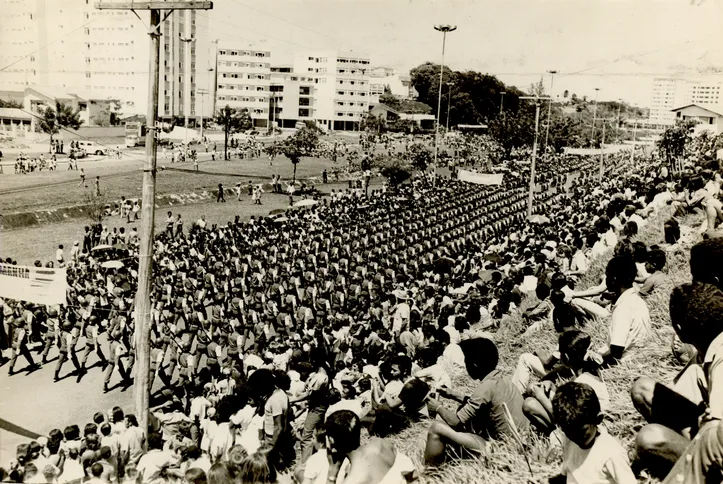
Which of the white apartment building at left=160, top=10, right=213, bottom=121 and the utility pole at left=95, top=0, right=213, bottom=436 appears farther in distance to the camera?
the white apartment building at left=160, top=10, right=213, bottom=121

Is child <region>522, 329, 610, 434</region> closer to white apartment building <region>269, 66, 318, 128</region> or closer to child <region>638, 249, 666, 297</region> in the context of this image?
child <region>638, 249, 666, 297</region>

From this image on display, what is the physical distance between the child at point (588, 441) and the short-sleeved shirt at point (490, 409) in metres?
1.06

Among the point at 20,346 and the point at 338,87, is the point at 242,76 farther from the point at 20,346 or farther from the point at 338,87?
the point at 20,346

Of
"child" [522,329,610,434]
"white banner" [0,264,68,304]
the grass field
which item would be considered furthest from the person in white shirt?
the grass field

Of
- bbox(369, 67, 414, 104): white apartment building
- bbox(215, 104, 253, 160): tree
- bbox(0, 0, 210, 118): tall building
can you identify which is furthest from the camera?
bbox(369, 67, 414, 104): white apartment building

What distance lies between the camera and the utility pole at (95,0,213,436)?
8.58 m

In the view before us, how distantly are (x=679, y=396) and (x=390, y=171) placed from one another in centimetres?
3580

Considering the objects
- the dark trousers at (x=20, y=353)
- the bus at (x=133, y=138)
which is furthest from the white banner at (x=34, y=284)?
the bus at (x=133, y=138)

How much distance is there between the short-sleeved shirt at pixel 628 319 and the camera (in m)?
5.07

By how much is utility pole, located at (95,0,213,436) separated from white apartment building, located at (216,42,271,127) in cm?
7269

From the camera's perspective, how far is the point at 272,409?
6.07m

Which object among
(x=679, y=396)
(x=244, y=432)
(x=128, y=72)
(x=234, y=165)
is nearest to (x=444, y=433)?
(x=679, y=396)

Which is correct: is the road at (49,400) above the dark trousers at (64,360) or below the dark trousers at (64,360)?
below

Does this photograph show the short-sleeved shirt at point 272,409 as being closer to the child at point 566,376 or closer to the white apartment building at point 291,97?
the child at point 566,376
